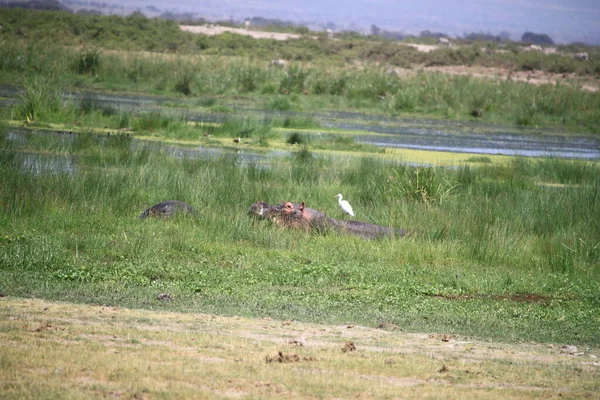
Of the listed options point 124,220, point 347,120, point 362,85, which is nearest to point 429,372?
point 124,220

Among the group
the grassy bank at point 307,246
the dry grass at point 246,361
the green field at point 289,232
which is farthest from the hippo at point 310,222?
the dry grass at point 246,361

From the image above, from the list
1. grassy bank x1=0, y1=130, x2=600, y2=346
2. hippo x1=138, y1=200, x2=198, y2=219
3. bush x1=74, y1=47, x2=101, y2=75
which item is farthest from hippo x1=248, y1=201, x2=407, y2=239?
bush x1=74, y1=47, x2=101, y2=75

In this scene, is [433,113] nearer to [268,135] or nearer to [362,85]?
[362,85]

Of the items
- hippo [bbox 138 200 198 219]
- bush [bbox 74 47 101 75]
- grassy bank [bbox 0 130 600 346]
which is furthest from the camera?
bush [bbox 74 47 101 75]

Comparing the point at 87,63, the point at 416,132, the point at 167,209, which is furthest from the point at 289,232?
the point at 87,63

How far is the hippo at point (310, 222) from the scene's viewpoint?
44.4 feet

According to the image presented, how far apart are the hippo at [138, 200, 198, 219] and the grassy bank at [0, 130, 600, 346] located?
242 mm

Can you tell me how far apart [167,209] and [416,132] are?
2089 cm

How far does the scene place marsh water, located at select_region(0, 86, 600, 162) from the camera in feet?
93.8

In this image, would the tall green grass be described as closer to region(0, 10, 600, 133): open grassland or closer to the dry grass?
region(0, 10, 600, 133): open grassland

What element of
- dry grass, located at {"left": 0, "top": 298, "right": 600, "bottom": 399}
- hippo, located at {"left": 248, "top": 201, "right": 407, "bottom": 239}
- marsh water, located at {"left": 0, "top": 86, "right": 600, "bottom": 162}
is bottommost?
marsh water, located at {"left": 0, "top": 86, "right": 600, "bottom": 162}

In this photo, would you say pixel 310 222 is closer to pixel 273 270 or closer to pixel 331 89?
pixel 273 270

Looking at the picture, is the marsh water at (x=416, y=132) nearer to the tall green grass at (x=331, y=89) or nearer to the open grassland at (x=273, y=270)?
the tall green grass at (x=331, y=89)

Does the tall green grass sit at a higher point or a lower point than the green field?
lower
